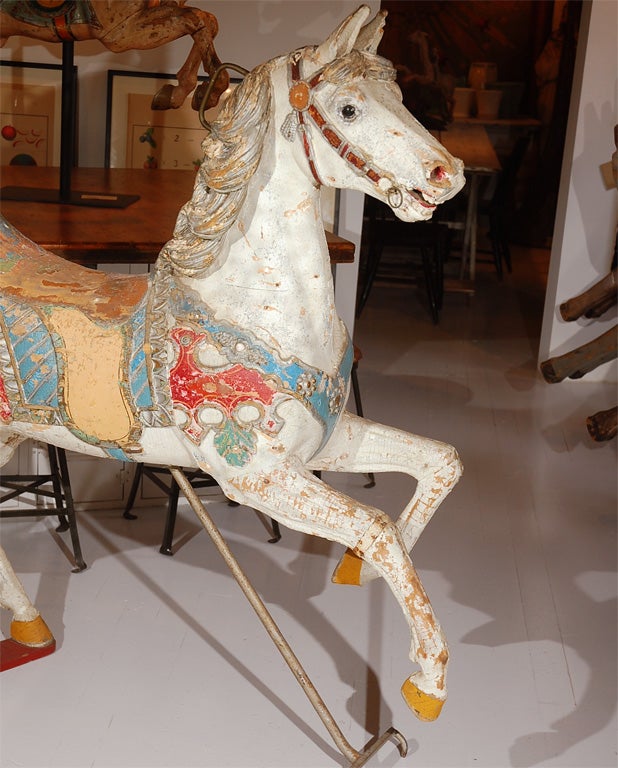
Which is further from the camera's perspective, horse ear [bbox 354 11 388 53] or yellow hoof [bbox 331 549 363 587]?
yellow hoof [bbox 331 549 363 587]

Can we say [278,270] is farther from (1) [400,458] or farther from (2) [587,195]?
(2) [587,195]


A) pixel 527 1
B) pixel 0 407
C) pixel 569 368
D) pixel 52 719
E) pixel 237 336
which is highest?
pixel 527 1

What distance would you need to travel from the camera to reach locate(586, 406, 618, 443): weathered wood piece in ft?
14.1

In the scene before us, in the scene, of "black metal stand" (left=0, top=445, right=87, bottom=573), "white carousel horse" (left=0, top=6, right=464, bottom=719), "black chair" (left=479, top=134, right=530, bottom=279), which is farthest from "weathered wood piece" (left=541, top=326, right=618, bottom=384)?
"black chair" (left=479, top=134, right=530, bottom=279)

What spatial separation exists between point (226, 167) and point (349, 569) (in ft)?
3.34

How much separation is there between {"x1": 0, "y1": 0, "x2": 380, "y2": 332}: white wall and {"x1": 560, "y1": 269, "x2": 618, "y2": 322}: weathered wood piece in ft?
3.75

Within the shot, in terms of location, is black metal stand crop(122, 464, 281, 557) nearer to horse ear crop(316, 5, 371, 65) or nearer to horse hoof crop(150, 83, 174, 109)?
horse hoof crop(150, 83, 174, 109)

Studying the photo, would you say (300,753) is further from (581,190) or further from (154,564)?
(581,190)

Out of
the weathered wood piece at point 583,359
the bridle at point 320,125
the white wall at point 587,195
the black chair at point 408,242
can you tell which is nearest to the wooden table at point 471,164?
the black chair at point 408,242

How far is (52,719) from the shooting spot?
2680mm

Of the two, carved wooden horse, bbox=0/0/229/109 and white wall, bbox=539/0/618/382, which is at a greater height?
carved wooden horse, bbox=0/0/229/109

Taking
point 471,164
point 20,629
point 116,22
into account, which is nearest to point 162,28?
point 116,22

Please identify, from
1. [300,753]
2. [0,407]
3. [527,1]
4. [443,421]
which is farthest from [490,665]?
[527,1]

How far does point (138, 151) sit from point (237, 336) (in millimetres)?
3592
